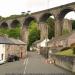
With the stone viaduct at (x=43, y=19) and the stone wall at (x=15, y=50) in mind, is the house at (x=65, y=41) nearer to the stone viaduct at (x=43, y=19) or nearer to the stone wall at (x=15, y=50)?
the stone viaduct at (x=43, y=19)

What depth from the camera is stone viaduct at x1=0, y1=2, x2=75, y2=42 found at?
300 ft

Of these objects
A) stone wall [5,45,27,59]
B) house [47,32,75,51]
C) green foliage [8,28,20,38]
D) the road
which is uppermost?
green foliage [8,28,20,38]

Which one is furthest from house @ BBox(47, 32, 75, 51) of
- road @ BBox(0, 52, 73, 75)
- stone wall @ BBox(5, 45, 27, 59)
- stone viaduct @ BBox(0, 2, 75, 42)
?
road @ BBox(0, 52, 73, 75)

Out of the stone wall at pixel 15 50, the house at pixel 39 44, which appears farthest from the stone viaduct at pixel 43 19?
the stone wall at pixel 15 50

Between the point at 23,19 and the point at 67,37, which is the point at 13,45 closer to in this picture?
the point at 67,37

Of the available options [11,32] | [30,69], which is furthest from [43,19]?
[30,69]

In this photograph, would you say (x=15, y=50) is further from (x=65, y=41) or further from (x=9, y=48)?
(x=65, y=41)

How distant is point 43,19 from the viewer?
106875 millimetres

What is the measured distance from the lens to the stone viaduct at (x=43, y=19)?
91.5 m

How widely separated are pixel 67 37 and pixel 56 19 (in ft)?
40.6

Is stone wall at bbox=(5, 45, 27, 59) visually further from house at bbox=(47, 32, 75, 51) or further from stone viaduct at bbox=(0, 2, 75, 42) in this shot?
stone viaduct at bbox=(0, 2, 75, 42)

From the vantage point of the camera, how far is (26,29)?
119 meters

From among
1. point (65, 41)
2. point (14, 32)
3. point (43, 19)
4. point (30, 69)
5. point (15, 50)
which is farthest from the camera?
point (14, 32)

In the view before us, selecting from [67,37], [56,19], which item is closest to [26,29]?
[56,19]
